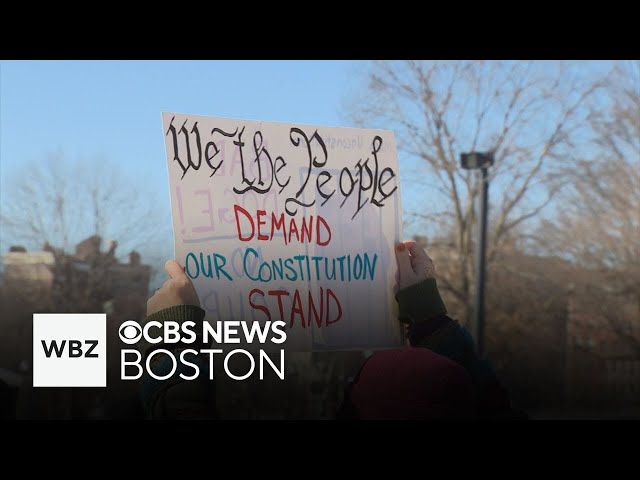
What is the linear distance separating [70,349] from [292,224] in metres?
0.78

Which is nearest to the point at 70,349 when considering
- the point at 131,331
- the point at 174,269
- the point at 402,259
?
the point at 131,331

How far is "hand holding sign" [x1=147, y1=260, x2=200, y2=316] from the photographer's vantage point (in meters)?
1.38

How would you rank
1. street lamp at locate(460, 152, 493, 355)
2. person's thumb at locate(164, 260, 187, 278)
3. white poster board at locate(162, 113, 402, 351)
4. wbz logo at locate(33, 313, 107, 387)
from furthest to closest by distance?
1. street lamp at locate(460, 152, 493, 355)
2. wbz logo at locate(33, 313, 107, 387)
3. white poster board at locate(162, 113, 402, 351)
4. person's thumb at locate(164, 260, 187, 278)

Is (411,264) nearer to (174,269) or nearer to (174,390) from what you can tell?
(174,269)

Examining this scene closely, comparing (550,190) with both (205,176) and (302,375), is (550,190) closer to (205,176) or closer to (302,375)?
(302,375)

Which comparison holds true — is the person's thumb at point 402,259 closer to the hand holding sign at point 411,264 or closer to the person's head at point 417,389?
the hand holding sign at point 411,264

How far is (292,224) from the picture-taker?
1.68 meters

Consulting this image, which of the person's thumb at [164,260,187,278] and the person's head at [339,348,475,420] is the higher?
the person's thumb at [164,260,187,278]

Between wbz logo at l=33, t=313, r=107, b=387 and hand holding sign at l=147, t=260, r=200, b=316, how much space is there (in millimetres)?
664

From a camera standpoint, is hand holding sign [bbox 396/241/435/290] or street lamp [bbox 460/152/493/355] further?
street lamp [bbox 460/152/493/355]

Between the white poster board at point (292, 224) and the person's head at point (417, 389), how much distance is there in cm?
35

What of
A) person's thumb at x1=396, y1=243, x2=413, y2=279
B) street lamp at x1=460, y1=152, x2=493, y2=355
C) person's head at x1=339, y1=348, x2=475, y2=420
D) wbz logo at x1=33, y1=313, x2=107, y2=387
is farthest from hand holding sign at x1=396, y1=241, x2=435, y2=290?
street lamp at x1=460, y1=152, x2=493, y2=355

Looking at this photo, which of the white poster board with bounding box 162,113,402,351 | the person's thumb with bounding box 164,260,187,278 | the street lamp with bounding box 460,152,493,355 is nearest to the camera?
the person's thumb with bounding box 164,260,187,278

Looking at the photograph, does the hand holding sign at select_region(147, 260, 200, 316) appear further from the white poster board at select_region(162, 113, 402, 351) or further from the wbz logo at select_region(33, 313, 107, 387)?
the wbz logo at select_region(33, 313, 107, 387)
